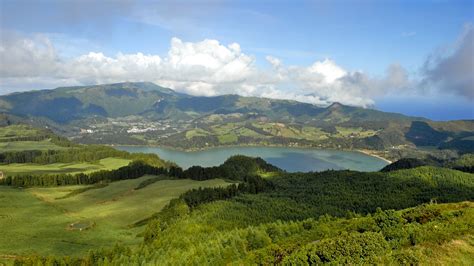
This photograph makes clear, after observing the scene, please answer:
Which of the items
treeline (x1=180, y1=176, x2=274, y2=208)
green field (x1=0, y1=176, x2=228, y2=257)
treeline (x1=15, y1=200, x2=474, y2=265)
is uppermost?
treeline (x1=15, y1=200, x2=474, y2=265)

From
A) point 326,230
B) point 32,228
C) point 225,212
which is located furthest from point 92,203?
point 326,230

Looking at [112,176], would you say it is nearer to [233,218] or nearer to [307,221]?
[233,218]

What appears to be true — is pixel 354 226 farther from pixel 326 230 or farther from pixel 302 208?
pixel 302 208

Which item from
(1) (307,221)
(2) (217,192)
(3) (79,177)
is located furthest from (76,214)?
(1) (307,221)

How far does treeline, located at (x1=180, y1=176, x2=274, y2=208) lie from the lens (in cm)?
11975

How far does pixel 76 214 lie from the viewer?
4126 inches

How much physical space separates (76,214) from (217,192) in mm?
46068

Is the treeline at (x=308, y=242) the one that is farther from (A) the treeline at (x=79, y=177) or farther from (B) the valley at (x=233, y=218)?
(A) the treeline at (x=79, y=177)

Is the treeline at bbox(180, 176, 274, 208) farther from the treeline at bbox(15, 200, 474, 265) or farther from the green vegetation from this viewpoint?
the treeline at bbox(15, 200, 474, 265)

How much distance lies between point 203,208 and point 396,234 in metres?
72.6

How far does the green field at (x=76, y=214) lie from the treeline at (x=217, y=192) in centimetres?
742

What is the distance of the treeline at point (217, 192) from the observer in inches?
4715

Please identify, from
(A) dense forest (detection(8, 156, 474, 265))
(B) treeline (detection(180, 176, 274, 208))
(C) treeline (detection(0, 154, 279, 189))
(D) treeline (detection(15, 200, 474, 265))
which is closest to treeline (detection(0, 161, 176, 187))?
(C) treeline (detection(0, 154, 279, 189))

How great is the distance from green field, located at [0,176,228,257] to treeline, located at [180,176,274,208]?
742cm
